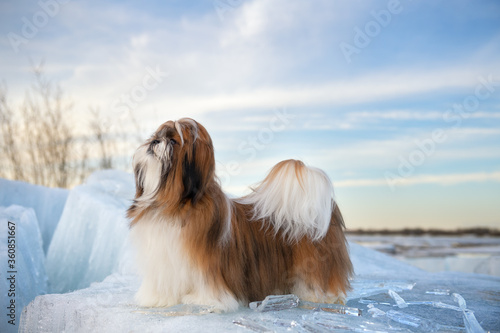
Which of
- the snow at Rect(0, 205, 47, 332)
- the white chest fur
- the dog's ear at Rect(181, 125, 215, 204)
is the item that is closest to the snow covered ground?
the snow at Rect(0, 205, 47, 332)

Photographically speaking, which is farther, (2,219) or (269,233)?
(2,219)

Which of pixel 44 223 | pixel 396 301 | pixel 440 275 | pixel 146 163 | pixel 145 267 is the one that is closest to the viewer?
pixel 146 163

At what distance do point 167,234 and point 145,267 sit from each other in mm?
371

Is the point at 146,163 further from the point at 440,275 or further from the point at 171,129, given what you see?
the point at 440,275

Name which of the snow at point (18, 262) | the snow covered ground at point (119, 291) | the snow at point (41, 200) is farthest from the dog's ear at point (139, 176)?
the snow at point (41, 200)

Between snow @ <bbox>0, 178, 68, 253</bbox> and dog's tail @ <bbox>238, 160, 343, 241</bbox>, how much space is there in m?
4.71

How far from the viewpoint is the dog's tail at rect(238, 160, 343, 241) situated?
3341mm

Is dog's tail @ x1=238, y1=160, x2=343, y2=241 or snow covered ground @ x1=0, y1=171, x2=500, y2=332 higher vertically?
dog's tail @ x1=238, y1=160, x2=343, y2=241

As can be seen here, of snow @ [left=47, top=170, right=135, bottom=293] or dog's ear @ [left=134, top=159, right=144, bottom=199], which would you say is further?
snow @ [left=47, top=170, right=135, bottom=293]

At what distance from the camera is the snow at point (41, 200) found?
259 inches

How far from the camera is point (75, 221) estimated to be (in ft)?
20.2

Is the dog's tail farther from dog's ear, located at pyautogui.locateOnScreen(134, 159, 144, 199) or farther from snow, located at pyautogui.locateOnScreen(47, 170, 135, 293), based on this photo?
snow, located at pyautogui.locateOnScreen(47, 170, 135, 293)

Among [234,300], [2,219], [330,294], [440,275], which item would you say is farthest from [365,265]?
[2,219]

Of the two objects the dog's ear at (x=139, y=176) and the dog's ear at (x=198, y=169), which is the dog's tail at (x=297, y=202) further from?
the dog's ear at (x=139, y=176)
